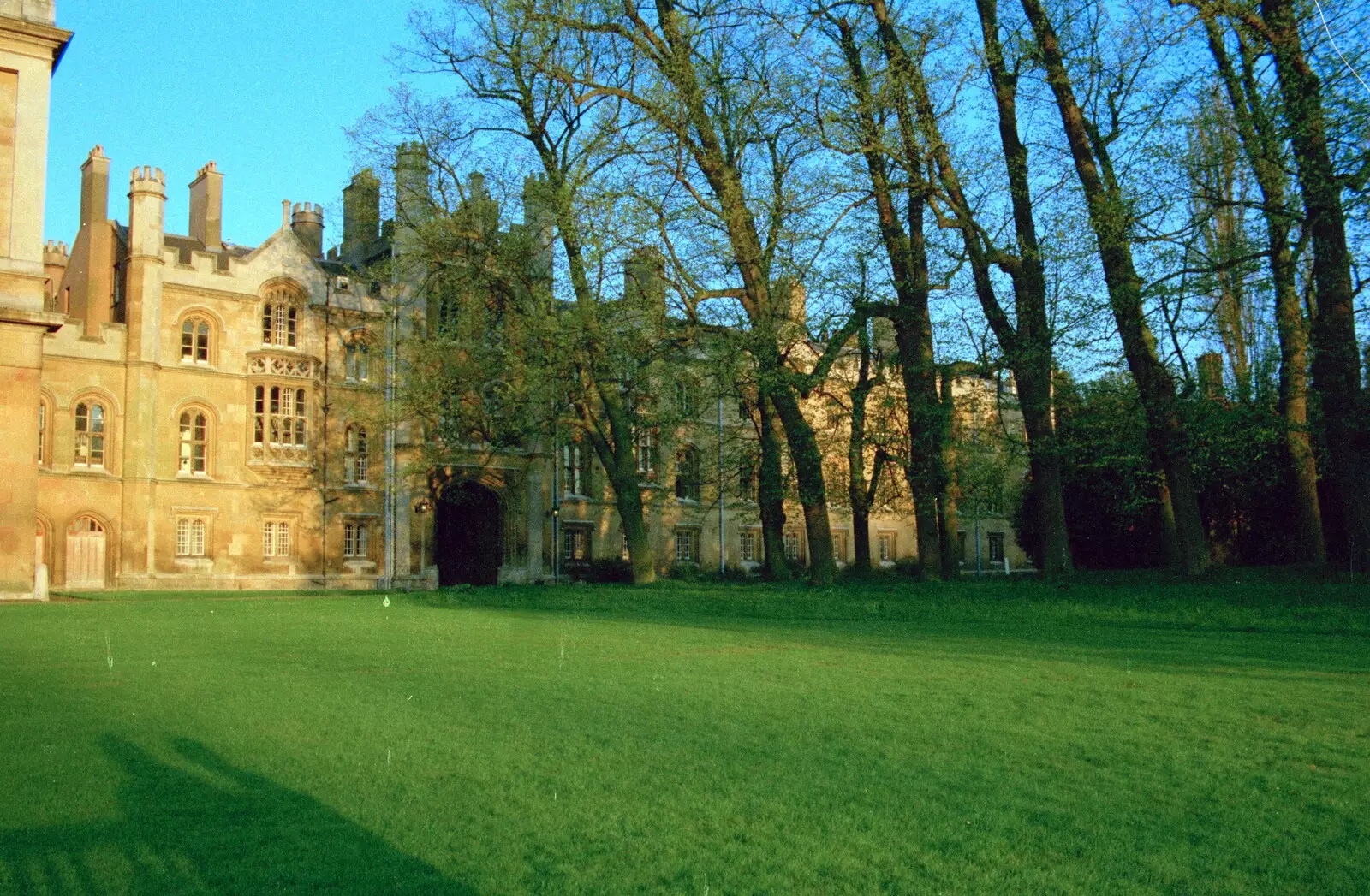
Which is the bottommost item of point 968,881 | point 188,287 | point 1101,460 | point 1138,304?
point 968,881

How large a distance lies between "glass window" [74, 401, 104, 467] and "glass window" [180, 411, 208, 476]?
2.79 meters

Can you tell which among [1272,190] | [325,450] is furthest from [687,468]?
[1272,190]

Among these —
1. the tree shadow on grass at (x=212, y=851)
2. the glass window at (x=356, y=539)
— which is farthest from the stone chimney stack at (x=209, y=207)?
the tree shadow on grass at (x=212, y=851)

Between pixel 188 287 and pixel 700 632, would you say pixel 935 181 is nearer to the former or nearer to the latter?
pixel 700 632

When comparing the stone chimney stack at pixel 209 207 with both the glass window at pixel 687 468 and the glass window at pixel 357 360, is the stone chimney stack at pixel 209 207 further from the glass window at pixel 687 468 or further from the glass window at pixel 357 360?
the glass window at pixel 687 468

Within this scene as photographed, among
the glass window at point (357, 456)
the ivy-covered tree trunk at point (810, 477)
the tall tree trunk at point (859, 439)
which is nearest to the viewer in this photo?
the ivy-covered tree trunk at point (810, 477)

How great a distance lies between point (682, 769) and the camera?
19.5ft

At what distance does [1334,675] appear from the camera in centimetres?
1010

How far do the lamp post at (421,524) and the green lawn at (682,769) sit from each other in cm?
3521

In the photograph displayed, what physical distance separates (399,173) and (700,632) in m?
22.7

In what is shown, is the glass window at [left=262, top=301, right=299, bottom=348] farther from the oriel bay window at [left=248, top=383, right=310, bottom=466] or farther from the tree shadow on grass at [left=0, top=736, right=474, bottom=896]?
the tree shadow on grass at [left=0, top=736, right=474, bottom=896]

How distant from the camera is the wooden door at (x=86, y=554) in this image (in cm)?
4116

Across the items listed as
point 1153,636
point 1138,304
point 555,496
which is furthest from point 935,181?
point 555,496

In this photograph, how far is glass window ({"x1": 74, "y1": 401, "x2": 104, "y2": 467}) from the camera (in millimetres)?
42000
